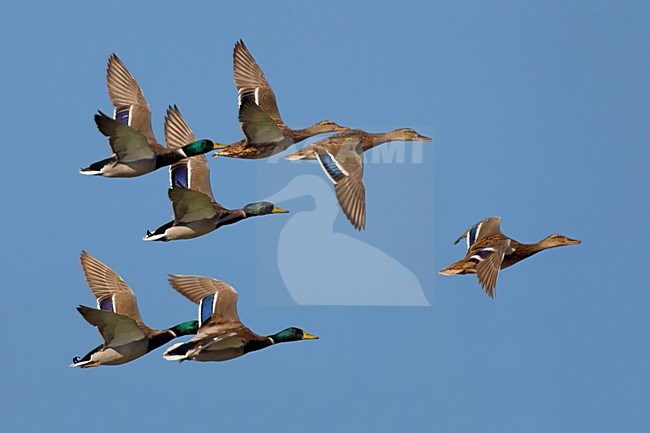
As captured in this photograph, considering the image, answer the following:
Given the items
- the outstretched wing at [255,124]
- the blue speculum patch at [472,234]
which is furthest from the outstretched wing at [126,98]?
the blue speculum patch at [472,234]

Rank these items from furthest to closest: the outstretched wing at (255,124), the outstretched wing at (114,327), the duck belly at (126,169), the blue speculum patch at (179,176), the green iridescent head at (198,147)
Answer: the blue speculum patch at (179,176) < the outstretched wing at (255,124) < the green iridescent head at (198,147) < the duck belly at (126,169) < the outstretched wing at (114,327)

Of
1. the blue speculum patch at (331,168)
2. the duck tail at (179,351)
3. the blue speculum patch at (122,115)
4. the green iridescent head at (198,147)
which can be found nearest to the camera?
the duck tail at (179,351)

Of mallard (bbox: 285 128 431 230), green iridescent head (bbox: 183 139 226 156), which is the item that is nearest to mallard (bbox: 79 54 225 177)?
green iridescent head (bbox: 183 139 226 156)

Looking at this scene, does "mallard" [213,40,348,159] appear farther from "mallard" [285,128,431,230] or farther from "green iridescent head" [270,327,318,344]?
"green iridescent head" [270,327,318,344]

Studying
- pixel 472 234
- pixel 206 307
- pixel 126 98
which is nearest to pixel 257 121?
pixel 206 307

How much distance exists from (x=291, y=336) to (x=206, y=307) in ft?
4.36

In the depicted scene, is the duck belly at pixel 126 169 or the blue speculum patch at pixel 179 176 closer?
the duck belly at pixel 126 169

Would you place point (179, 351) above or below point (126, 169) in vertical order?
below

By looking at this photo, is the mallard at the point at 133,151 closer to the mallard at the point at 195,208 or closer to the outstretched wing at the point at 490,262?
the mallard at the point at 195,208

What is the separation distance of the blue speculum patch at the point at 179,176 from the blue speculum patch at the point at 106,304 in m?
1.81

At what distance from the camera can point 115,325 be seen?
26984mm

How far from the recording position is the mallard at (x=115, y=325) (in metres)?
26.8

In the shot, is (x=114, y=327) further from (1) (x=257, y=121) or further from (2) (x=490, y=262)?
(2) (x=490, y=262)

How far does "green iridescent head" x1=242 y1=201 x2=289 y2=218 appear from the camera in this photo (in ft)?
92.3
